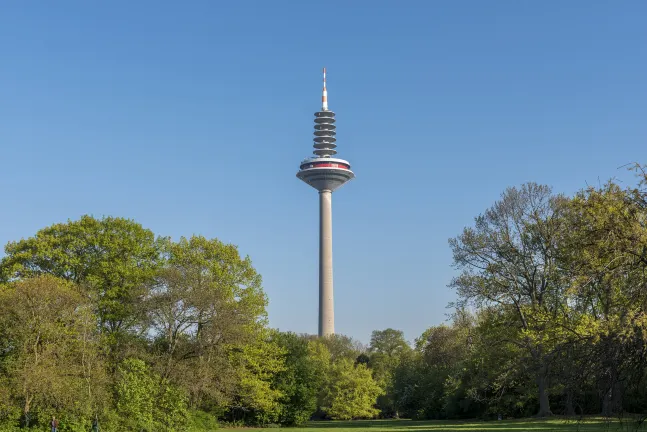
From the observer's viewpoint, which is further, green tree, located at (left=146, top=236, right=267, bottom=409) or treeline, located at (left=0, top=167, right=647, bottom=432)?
green tree, located at (left=146, top=236, right=267, bottom=409)

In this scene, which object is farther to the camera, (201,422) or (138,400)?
(201,422)

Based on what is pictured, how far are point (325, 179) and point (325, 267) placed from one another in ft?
73.1

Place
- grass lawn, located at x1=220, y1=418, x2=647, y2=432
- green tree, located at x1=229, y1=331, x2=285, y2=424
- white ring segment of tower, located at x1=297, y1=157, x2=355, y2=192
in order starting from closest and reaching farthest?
grass lawn, located at x1=220, y1=418, x2=647, y2=432 < green tree, located at x1=229, y1=331, x2=285, y2=424 < white ring segment of tower, located at x1=297, y1=157, x2=355, y2=192

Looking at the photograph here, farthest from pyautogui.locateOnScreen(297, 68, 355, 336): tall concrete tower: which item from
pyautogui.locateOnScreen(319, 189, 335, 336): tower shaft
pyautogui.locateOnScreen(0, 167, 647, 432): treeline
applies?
pyautogui.locateOnScreen(0, 167, 647, 432): treeline

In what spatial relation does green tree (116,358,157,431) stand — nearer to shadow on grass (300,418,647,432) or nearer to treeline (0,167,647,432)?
treeline (0,167,647,432)

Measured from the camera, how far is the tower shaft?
16362cm

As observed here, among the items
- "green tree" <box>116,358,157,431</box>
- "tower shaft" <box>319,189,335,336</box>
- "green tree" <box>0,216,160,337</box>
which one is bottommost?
"green tree" <box>116,358,157,431</box>

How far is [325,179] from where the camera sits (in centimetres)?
17512

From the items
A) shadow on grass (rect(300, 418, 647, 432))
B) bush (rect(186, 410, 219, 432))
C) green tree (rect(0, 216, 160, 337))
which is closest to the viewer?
shadow on grass (rect(300, 418, 647, 432))

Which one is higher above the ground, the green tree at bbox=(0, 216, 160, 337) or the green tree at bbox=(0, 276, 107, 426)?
the green tree at bbox=(0, 216, 160, 337)

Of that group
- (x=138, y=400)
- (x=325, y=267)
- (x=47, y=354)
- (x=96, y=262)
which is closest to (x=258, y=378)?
(x=96, y=262)

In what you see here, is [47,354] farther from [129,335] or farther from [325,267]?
[325,267]

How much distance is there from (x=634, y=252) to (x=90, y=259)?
3972 cm

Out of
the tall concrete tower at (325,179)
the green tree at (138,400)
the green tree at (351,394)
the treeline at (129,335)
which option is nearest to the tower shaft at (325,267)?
the tall concrete tower at (325,179)
